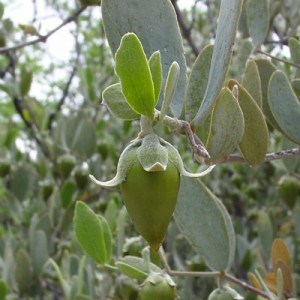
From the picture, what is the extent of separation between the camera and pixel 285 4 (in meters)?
2.28

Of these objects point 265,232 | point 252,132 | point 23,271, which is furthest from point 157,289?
point 23,271

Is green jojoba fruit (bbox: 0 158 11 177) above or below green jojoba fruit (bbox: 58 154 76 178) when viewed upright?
above

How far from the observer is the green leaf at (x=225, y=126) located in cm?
93

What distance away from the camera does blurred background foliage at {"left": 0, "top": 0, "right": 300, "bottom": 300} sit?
2.01 m

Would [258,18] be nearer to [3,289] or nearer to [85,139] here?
[3,289]

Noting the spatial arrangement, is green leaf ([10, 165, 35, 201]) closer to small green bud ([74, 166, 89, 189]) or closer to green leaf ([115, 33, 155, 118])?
small green bud ([74, 166, 89, 189])

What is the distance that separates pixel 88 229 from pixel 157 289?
0.18 metres

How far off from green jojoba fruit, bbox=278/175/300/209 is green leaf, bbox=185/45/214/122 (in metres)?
1.08

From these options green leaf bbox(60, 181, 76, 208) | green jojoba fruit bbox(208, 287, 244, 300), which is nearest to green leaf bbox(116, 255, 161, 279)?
green jojoba fruit bbox(208, 287, 244, 300)

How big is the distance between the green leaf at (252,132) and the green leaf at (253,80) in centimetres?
7

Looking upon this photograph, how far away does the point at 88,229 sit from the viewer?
127 cm

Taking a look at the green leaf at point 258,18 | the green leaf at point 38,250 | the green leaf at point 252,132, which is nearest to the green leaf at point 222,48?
the green leaf at point 252,132

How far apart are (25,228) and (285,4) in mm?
1489

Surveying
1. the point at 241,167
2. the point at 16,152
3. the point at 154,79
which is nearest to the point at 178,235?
the point at 241,167
